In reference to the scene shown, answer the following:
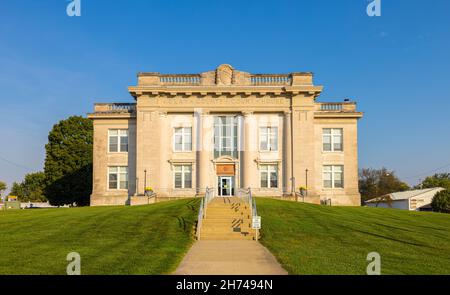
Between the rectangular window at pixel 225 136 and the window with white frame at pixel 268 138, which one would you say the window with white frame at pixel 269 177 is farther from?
the rectangular window at pixel 225 136

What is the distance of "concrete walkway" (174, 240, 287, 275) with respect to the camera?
11773 millimetres

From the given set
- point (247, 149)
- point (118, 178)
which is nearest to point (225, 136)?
point (247, 149)

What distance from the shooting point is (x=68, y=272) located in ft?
37.1

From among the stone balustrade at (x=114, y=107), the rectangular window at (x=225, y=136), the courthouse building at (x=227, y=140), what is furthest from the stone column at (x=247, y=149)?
the stone balustrade at (x=114, y=107)

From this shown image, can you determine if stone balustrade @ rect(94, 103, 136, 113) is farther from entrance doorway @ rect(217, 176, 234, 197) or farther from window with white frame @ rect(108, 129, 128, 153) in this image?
entrance doorway @ rect(217, 176, 234, 197)

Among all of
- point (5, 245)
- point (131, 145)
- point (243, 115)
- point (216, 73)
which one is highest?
point (216, 73)

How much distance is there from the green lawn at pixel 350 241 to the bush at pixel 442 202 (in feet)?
102

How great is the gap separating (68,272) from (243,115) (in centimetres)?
2957

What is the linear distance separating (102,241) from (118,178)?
958 inches

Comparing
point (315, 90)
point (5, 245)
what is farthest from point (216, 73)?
point (5, 245)

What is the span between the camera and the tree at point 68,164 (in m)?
56.7

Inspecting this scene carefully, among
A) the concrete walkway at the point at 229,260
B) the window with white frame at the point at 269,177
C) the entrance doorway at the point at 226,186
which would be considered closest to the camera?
the concrete walkway at the point at 229,260
